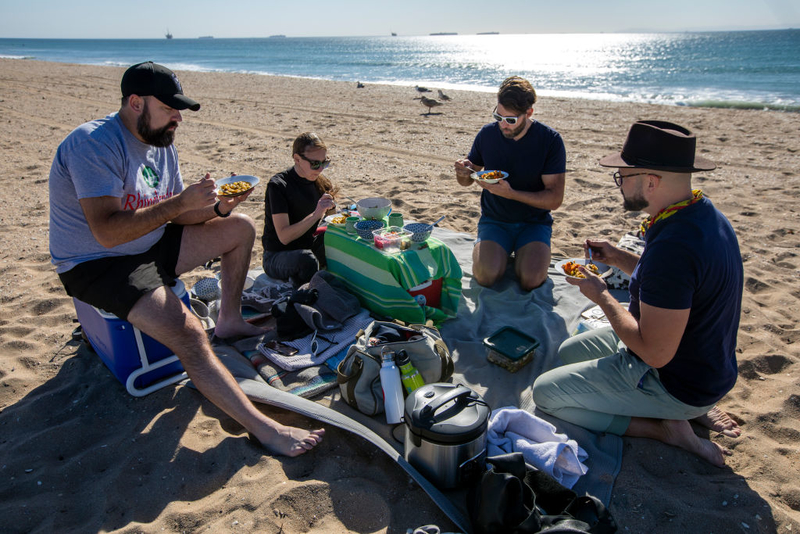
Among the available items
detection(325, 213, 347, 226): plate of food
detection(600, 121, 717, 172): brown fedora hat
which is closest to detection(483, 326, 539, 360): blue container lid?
detection(600, 121, 717, 172): brown fedora hat

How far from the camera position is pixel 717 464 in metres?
2.74

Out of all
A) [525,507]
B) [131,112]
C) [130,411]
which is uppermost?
[131,112]

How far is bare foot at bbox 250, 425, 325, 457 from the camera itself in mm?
2746

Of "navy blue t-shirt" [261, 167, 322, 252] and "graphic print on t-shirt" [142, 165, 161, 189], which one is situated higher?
"graphic print on t-shirt" [142, 165, 161, 189]

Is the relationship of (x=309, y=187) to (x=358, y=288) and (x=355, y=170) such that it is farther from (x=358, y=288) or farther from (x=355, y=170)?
(x=355, y=170)

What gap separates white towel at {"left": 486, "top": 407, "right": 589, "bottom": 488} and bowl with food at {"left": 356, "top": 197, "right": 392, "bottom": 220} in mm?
2007

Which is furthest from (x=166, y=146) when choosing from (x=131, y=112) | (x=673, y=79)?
(x=673, y=79)

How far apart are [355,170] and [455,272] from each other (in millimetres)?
4294

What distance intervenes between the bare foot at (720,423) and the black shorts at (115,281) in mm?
3326

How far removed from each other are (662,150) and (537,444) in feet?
5.23

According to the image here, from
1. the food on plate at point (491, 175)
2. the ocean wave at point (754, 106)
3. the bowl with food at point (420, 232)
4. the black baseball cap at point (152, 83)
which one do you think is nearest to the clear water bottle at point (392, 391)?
the bowl with food at point (420, 232)

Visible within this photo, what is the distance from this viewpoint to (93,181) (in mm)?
2904

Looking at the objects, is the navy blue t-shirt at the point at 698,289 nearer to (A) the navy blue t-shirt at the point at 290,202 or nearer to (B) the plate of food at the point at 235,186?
(B) the plate of food at the point at 235,186

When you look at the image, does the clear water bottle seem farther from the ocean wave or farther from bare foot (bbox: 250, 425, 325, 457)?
the ocean wave
